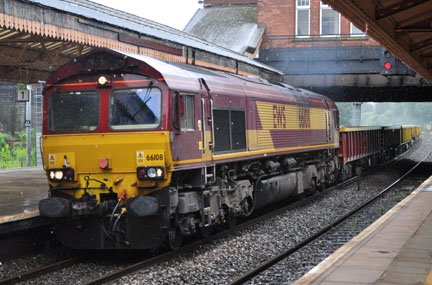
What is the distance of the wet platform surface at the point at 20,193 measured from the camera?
395 inches

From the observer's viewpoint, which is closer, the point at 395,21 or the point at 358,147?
the point at 395,21

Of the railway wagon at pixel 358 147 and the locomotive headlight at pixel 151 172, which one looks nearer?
the locomotive headlight at pixel 151 172

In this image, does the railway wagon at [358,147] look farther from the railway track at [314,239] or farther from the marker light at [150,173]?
the marker light at [150,173]

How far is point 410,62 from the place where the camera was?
48.5 ft

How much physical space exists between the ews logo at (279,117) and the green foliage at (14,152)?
51.7 ft

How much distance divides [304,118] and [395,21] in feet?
19.8

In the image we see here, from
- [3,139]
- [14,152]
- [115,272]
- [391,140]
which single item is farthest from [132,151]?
[391,140]

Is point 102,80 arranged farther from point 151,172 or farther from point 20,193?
point 20,193

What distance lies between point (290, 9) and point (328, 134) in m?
15.4

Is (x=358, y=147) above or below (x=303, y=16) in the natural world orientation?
below

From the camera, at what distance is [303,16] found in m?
33.5

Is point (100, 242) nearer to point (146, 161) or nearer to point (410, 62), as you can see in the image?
point (146, 161)

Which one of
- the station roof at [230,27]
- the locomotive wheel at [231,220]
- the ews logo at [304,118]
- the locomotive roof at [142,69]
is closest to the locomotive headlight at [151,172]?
the locomotive roof at [142,69]

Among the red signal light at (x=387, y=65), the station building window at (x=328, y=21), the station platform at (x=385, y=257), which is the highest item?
the station building window at (x=328, y=21)
